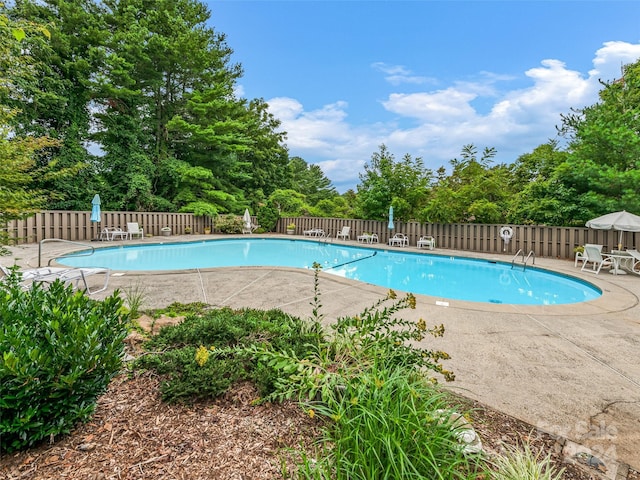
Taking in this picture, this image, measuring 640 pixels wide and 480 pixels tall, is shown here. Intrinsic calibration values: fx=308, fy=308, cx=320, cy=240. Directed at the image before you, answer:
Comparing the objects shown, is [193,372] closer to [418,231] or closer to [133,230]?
[418,231]

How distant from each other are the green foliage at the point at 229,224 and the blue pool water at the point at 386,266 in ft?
7.59

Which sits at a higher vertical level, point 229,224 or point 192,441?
point 229,224

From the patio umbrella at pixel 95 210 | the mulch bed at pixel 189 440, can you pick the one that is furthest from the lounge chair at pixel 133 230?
the mulch bed at pixel 189 440

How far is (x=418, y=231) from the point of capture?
12.8m

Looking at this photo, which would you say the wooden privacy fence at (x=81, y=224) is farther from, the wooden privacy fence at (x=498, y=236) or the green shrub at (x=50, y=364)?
the green shrub at (x=50, y=364)

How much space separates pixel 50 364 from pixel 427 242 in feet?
39.1

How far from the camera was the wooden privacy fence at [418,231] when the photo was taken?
945 centimetres

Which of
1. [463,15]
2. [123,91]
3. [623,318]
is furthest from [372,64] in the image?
[623,318]

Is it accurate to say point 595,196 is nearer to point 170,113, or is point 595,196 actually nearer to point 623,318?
point 623,318

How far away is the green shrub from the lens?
3.97 feet

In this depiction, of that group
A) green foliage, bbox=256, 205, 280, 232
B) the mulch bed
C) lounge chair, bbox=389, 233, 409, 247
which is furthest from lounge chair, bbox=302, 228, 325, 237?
the mulch bed

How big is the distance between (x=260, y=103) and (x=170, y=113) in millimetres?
7102

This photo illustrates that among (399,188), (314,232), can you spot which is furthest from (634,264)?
(314,232)

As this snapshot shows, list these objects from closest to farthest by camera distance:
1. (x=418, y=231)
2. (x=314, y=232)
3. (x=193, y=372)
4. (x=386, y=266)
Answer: (x=193, y=372) < (x=386, y=266) < (x=418, y=231) < (x=314, y=232)
